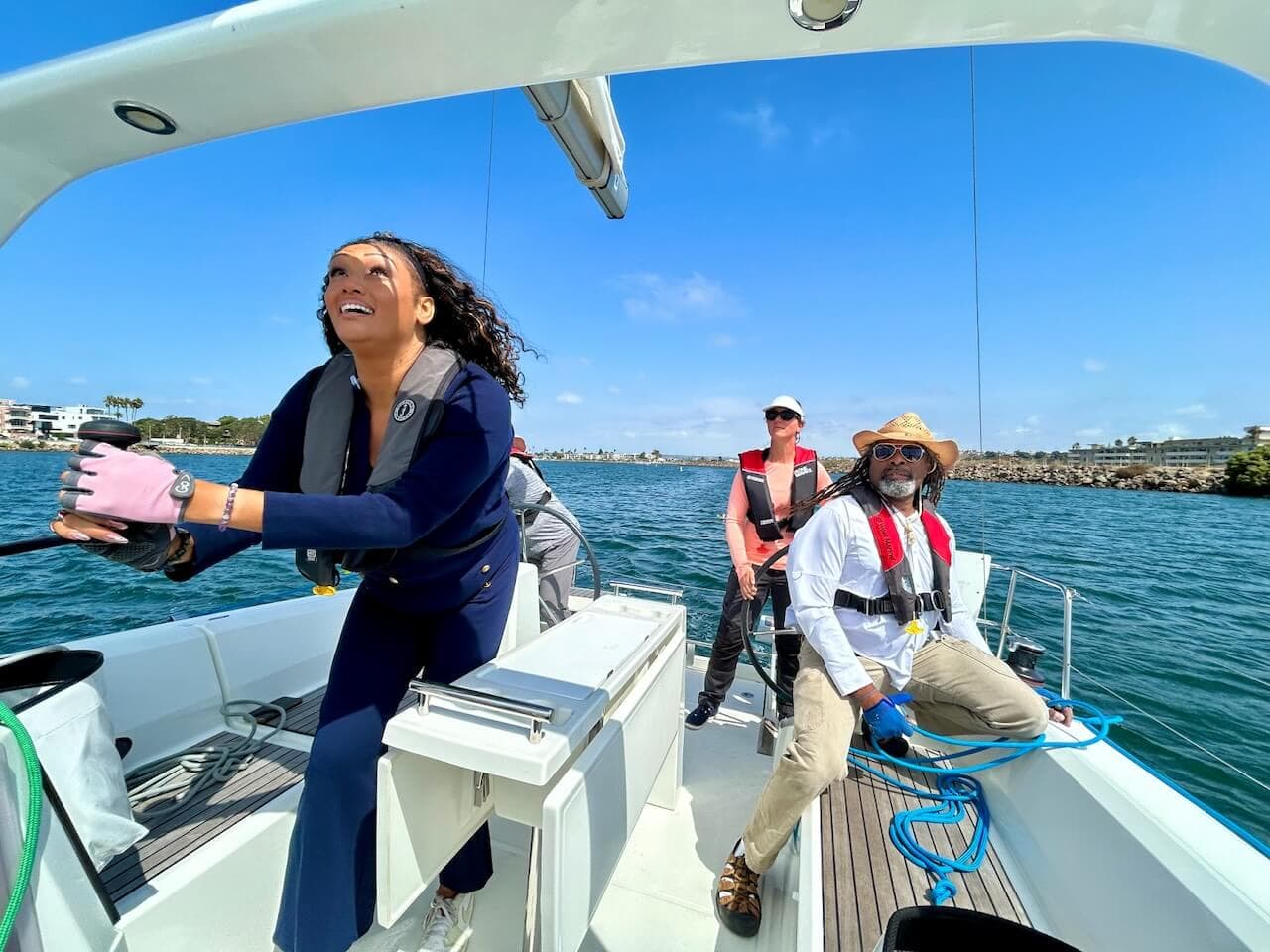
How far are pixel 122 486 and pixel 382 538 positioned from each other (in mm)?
336

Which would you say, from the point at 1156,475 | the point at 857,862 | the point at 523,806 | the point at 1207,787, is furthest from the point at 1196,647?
the point at 1156,475

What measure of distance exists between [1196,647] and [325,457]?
31.4 feet

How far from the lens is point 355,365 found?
134cm

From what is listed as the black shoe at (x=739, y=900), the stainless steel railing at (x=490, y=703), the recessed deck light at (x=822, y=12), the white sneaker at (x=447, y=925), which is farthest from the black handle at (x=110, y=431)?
the black shoe at (x=739, y=900)

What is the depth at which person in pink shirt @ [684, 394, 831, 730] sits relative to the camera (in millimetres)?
2844

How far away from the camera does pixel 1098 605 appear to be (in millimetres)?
8141

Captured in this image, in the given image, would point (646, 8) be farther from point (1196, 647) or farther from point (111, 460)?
point (1196, 647)

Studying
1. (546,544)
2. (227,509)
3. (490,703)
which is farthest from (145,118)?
(546,544)

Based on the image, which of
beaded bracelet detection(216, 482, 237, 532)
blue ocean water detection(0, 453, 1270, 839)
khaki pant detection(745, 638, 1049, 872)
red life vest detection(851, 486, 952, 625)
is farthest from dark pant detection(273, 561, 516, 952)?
blue ocean water detection(0, 453, 1270, 839)

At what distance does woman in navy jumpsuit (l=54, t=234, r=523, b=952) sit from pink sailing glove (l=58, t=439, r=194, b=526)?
8 cm

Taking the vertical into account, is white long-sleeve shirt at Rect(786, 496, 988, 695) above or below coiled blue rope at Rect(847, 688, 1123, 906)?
above

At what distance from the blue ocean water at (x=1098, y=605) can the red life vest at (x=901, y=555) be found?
1080 mm

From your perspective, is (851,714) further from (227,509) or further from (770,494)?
(227,509)

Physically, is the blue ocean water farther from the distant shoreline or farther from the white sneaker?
the distant shoreline
